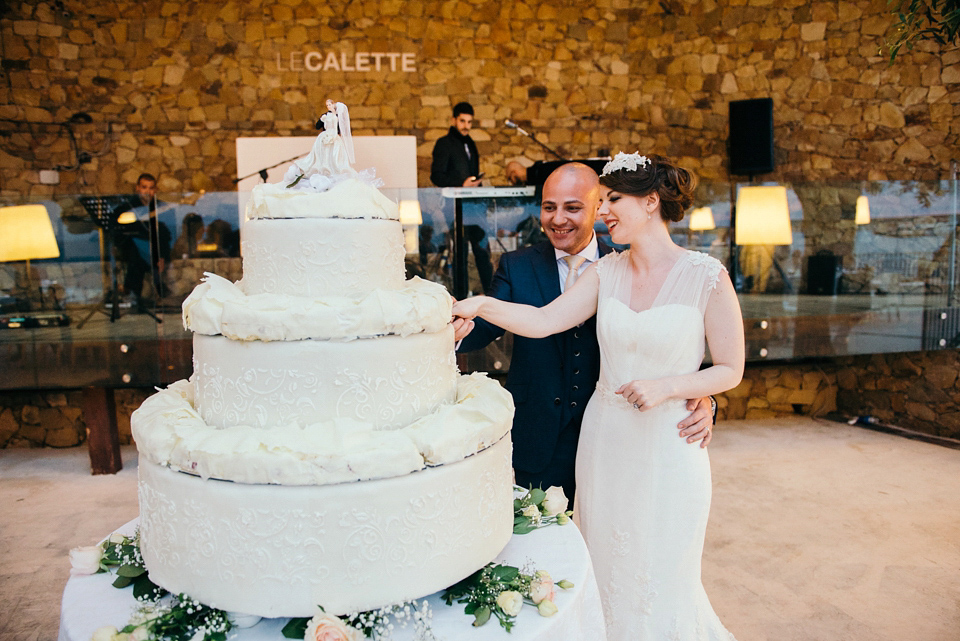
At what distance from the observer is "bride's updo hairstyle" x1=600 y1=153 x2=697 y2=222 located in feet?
7.55

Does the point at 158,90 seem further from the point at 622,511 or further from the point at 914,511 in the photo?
the point at 914,511

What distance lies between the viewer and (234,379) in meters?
1.60

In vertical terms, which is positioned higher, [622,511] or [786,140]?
[786,140]

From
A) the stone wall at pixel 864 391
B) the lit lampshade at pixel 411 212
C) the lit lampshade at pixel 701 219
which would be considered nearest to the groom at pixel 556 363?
the lit lampshade at pixel 411 212

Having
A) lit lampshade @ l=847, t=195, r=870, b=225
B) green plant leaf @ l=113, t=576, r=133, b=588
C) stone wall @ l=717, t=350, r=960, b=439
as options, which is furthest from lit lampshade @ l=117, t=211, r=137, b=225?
lit lampshade @ l=847, t=195, r=870, b=225

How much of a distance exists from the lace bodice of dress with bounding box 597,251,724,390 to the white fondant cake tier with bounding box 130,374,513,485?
2.75 feet

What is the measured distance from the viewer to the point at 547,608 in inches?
60.6

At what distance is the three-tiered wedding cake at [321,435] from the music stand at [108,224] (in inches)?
159

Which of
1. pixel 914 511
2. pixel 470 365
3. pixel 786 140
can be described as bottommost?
pixel 914 511

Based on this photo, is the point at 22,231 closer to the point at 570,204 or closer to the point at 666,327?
the point at 570,204

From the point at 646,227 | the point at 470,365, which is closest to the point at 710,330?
the point at 646,227

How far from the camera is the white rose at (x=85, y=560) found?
5.61 ft

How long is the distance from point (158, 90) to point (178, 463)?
23.3ft

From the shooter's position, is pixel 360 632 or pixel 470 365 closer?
pixel 360 632
